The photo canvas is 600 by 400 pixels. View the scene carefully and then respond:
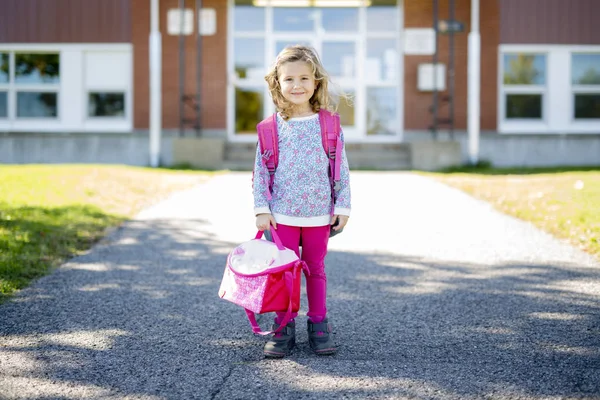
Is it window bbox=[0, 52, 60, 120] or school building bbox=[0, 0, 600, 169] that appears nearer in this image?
school building bbox=[0, 0, 600, 169]

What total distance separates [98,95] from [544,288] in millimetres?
13256

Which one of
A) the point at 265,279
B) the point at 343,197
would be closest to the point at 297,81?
the point at 343,197

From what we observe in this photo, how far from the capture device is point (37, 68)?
15.8m

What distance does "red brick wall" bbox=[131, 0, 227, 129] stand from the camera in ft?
50.3

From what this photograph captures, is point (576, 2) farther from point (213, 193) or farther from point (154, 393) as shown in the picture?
point (154, 393)

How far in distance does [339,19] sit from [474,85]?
11.3 ft

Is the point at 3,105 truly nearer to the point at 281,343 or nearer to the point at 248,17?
→ the point at 248,17

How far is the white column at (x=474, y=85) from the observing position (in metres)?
14.0

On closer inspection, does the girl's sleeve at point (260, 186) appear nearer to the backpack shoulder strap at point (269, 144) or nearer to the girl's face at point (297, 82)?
the backpack shoulder strap at point (269, 144)

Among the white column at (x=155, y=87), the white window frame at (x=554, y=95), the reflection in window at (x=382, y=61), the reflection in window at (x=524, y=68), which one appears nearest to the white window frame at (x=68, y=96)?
the white column at (x=155, y=87)

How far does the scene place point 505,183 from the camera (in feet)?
32.6

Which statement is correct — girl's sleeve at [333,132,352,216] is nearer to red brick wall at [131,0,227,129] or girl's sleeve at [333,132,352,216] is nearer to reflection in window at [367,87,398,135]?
red brick wall at [131,0,227,129]

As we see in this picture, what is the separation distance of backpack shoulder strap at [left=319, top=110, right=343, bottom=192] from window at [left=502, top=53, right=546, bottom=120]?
13279mm

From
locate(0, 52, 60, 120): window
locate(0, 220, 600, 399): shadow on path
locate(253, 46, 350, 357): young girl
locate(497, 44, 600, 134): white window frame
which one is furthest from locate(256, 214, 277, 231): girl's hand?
locate(0, 52, 60, 120): window
